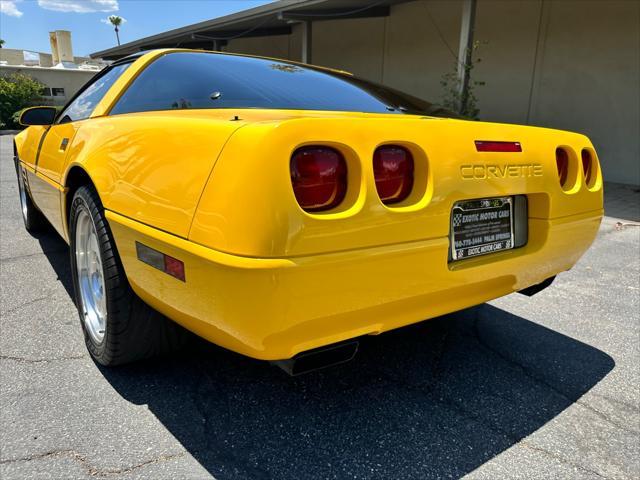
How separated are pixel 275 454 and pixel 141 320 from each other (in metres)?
0.77

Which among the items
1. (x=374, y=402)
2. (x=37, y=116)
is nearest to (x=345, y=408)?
(x=374, y=402)

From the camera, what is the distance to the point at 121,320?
6.51ft

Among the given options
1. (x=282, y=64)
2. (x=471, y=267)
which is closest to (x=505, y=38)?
(x=282, y=64)

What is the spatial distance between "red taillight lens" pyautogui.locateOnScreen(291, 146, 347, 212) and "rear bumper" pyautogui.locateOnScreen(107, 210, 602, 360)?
165 mm

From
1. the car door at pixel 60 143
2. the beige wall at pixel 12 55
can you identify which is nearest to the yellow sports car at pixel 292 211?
the car door at pixel 60 143

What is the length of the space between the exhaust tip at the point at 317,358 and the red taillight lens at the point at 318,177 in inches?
18.7

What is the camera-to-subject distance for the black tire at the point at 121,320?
76.8 inches

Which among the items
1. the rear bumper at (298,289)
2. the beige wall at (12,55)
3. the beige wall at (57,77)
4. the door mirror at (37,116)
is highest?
the beige wall at (12,55)

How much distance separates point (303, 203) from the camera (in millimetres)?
1412

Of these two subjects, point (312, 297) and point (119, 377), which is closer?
point (312, 297)

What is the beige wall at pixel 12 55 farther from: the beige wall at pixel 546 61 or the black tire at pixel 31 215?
the black tire at pixel 31 215

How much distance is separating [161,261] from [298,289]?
536 millimetres

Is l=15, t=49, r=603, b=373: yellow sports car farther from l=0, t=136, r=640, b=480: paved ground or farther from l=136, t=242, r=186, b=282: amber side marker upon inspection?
l=0, t=136, r=640, b=480: paved ground

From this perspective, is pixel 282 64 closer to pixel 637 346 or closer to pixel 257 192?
pixel 257 192
